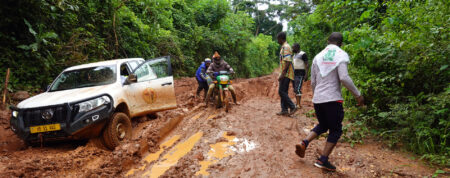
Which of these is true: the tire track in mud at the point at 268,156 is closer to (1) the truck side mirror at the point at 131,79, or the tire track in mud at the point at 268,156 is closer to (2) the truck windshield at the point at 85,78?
(1) the truck side mirror at the point at 131,79

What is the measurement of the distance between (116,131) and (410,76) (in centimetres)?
471

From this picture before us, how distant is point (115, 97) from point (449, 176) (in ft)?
15.9

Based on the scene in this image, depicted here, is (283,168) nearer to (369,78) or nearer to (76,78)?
(369,78)

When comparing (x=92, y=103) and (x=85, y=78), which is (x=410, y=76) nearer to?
(x=92, y=103)

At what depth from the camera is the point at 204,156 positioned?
3.77 m

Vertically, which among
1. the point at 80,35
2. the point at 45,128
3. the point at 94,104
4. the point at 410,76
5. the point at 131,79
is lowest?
the point at 45,128

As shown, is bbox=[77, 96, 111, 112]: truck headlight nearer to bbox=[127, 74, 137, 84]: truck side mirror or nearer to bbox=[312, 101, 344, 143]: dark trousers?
bbox=[127, 74, 137, 84]: truck side mirror

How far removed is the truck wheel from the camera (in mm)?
4199

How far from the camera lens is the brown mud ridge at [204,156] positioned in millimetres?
3188

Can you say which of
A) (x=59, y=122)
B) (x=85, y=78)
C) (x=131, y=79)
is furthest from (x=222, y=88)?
(x=59, y=122)

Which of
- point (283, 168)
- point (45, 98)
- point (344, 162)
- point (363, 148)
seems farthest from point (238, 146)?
point (45, 98)

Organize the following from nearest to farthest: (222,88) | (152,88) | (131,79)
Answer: (131,79)
(152,88)
(222,88)

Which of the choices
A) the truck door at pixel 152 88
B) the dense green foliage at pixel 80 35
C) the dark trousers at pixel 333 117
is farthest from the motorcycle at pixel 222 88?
the dark trousers at pixel 333 117

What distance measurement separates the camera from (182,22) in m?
15.3
